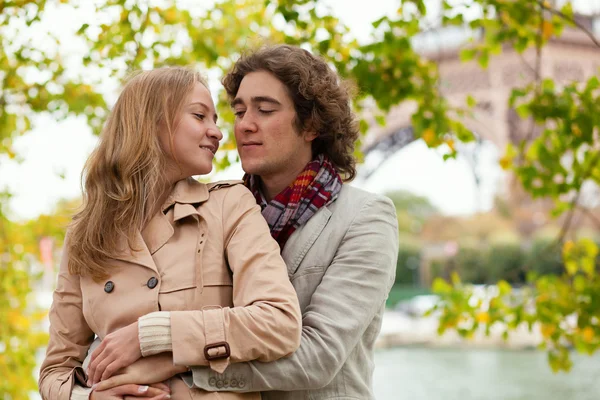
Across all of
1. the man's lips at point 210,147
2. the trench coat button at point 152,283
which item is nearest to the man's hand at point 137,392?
the trench coat button at point 152,283

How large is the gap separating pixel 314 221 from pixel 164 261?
445 millimetres

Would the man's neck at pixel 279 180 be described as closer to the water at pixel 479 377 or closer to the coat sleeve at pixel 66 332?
the coat sleeve at pixel 66 332

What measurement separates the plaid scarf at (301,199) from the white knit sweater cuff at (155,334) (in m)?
0.47

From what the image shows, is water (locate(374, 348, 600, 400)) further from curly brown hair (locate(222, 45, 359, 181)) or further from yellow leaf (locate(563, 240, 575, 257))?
curly brown hair (locate(222, 45, 359, 181))

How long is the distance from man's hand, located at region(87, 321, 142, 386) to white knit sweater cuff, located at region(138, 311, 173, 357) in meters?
0.02

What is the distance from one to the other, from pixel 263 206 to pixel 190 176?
258 millimetres

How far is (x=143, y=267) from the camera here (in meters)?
1.72

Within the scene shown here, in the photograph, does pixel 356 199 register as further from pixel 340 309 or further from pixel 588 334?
pixel 588 334

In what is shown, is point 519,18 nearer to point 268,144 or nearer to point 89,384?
point 268,144

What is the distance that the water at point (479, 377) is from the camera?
527 inches

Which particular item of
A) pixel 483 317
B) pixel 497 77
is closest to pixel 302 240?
pixel 483 317

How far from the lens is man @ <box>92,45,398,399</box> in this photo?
1.73 meters

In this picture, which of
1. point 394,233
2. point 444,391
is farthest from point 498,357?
point 394,233

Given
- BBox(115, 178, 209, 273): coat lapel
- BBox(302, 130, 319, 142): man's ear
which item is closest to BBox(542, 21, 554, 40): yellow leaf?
BBox(302, 130, 319, 142): man's ear
